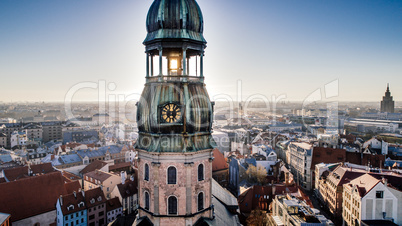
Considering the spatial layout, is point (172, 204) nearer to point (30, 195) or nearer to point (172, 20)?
point (172, 20)

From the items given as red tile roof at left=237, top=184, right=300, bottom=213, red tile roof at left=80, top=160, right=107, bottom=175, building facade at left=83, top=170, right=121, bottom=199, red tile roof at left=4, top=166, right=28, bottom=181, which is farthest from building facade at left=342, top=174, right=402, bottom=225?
red tile roof at left=4, top=166, right=28, bottom=181

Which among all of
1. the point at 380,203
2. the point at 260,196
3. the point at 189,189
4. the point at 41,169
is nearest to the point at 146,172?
the point at 189,189

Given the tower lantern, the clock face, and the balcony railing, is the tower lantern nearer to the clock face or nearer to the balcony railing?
the balcony railing

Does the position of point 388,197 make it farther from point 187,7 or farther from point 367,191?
point 187,7

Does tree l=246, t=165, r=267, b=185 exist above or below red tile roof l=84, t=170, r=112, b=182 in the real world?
below

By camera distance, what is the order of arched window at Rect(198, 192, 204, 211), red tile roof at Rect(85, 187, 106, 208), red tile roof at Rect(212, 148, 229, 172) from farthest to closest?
red tile roof at Rect(212, 148, 229, 172) < red tile roof at Rect(85, 187, 106, 208) < arched window at Rect(198, 192, 204, 211)

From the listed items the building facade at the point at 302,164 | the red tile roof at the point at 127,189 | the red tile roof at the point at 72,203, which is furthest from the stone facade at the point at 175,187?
the building facade at the point at 302,164

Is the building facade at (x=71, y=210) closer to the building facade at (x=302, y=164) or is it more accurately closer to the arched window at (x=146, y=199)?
the arched window at (x=146, y=199)

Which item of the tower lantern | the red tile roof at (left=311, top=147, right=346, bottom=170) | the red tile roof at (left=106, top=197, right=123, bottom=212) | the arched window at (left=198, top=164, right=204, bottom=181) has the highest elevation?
the tower lantern
